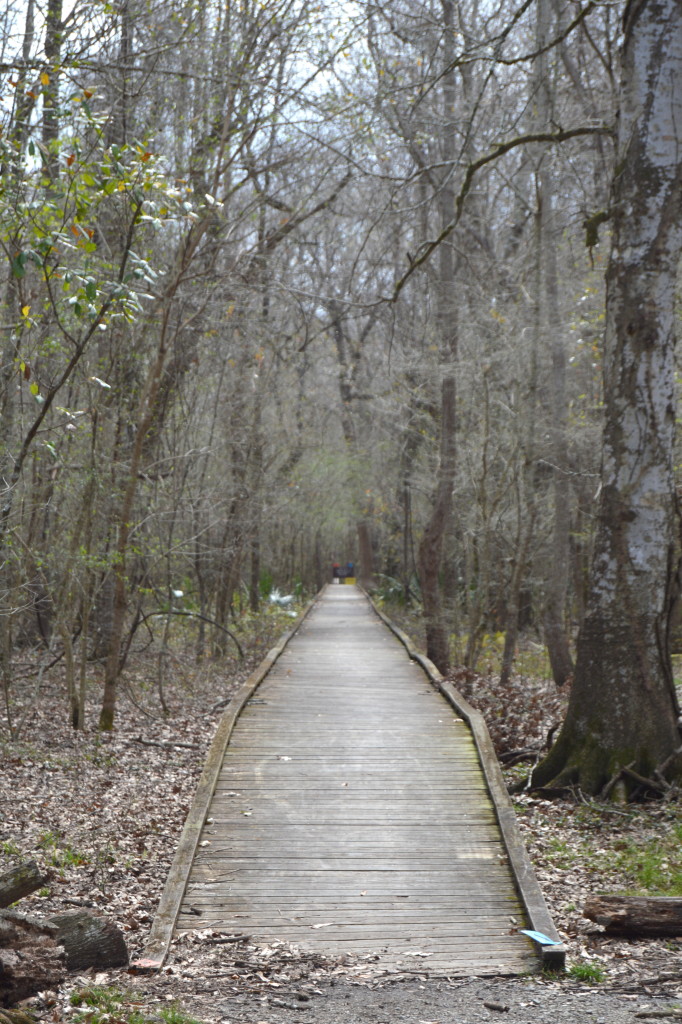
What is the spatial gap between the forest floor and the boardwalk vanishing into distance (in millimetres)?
214

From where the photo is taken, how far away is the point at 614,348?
295 inches

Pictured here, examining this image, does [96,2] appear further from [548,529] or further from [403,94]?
[548,529]

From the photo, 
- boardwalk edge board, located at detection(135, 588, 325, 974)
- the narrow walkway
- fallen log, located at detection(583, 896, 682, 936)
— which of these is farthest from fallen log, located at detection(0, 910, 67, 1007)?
fallen log, located at detection(583, 896, 682, 936)

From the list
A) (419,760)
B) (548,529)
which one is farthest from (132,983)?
(548,529)

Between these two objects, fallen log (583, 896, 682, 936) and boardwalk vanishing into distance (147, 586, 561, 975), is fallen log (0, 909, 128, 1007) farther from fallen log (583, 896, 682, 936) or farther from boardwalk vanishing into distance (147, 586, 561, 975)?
fallen log (583, 896, 682, 936)

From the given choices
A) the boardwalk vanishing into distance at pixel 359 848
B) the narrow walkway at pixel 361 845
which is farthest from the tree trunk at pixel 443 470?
the boardwalk vanishing into distance at pixel 359 848

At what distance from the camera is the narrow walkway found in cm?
509

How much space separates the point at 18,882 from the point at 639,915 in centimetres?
307

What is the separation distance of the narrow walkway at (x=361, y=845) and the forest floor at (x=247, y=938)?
261 millimetres

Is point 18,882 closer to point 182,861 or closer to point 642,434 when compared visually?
point 182,861

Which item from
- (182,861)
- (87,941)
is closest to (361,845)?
(182,861)

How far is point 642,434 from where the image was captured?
7.36 metres

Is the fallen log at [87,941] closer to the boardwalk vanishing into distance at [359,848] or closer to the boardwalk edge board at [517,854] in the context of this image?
the boardwalk vanishing into distance at [359,848]

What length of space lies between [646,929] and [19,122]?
23.5 feet
